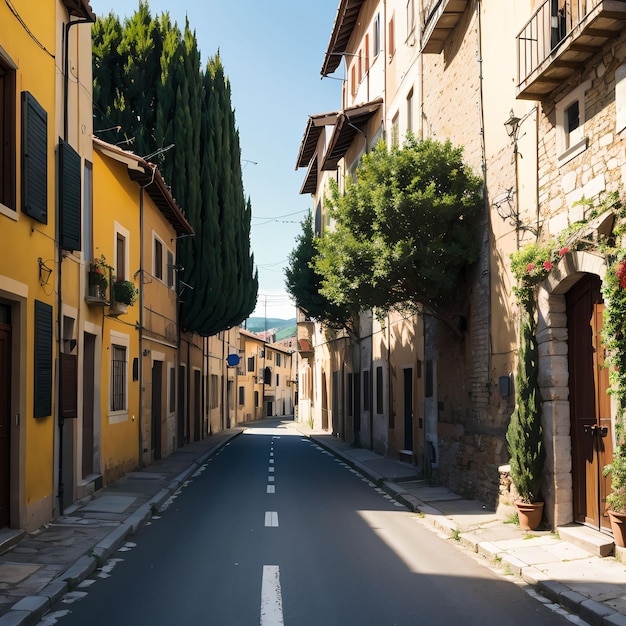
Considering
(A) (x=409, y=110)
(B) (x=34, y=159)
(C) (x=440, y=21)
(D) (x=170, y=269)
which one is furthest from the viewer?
(D) (x=170, y=269)

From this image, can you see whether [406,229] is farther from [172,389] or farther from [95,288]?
[172,389]

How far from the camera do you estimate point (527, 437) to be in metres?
10.1

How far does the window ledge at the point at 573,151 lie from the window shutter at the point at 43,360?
685cm

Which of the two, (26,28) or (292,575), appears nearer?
(292,575)

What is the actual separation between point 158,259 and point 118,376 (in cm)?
642

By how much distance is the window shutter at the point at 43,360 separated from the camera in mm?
9750

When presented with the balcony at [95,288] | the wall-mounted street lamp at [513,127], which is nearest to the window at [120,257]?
the balcony at [95,288]

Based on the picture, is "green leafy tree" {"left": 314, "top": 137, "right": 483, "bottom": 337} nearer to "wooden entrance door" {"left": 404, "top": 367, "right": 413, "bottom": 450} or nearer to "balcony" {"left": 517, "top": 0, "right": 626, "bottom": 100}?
"balcony" {"left": 517, "top": 0, "right": 626, "bottom": 100}

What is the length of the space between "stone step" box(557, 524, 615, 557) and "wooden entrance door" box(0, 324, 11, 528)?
661 centimetres

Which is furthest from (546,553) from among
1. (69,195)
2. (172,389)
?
(172,389)

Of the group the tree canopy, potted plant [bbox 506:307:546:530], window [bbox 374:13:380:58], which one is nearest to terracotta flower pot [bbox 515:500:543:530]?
potted plant [bbox 506:307:546:530]

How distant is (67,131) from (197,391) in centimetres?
2077

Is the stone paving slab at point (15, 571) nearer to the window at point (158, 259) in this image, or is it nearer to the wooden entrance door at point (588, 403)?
the wooden entrance door at point (588, 403)

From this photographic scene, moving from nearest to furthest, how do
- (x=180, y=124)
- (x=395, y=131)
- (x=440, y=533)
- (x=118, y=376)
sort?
(x=440, y=533), (x=118, y=376), (x=395, y=131), (x=180, y=124)
